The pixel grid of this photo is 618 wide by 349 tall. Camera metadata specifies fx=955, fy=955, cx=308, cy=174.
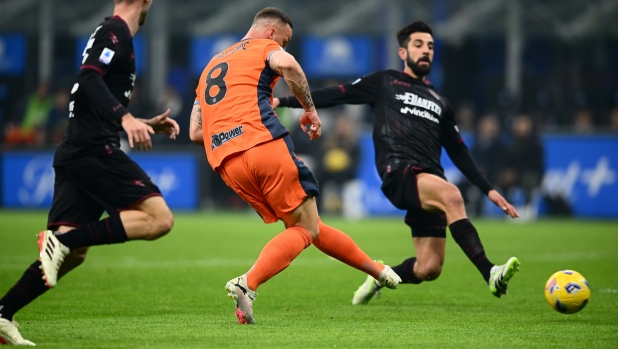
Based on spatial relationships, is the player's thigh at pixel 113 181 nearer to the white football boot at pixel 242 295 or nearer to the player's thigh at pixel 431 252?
the white football boot at pixel 242 295

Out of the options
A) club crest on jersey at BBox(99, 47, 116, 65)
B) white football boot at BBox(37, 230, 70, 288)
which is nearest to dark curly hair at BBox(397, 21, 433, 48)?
club crest on jersey at BBox(99, 47, 116, 65)

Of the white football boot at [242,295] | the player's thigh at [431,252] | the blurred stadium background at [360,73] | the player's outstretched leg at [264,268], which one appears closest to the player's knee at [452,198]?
the player's thigh at [431,252]

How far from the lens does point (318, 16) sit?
81.8ft

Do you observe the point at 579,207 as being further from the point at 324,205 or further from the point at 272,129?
the point at 272,129

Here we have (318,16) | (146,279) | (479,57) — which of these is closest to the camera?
(146,279)

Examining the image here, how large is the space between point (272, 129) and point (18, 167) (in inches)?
628

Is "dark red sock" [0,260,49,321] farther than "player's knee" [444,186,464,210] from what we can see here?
No

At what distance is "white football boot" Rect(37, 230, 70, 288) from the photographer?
555 centimetres

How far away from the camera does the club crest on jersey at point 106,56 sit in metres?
5.82

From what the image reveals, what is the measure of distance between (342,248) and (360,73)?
17109mm

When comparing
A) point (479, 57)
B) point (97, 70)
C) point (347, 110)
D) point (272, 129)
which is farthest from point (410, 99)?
point (479, 57)

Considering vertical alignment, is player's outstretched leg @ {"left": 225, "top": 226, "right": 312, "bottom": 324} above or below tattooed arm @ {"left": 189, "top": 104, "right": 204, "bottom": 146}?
below

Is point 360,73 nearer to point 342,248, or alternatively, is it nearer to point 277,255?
point 342,248

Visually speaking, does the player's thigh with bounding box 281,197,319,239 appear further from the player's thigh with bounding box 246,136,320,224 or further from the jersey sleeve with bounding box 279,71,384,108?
the jersey sleeve with bounding box 279,71,384,108
